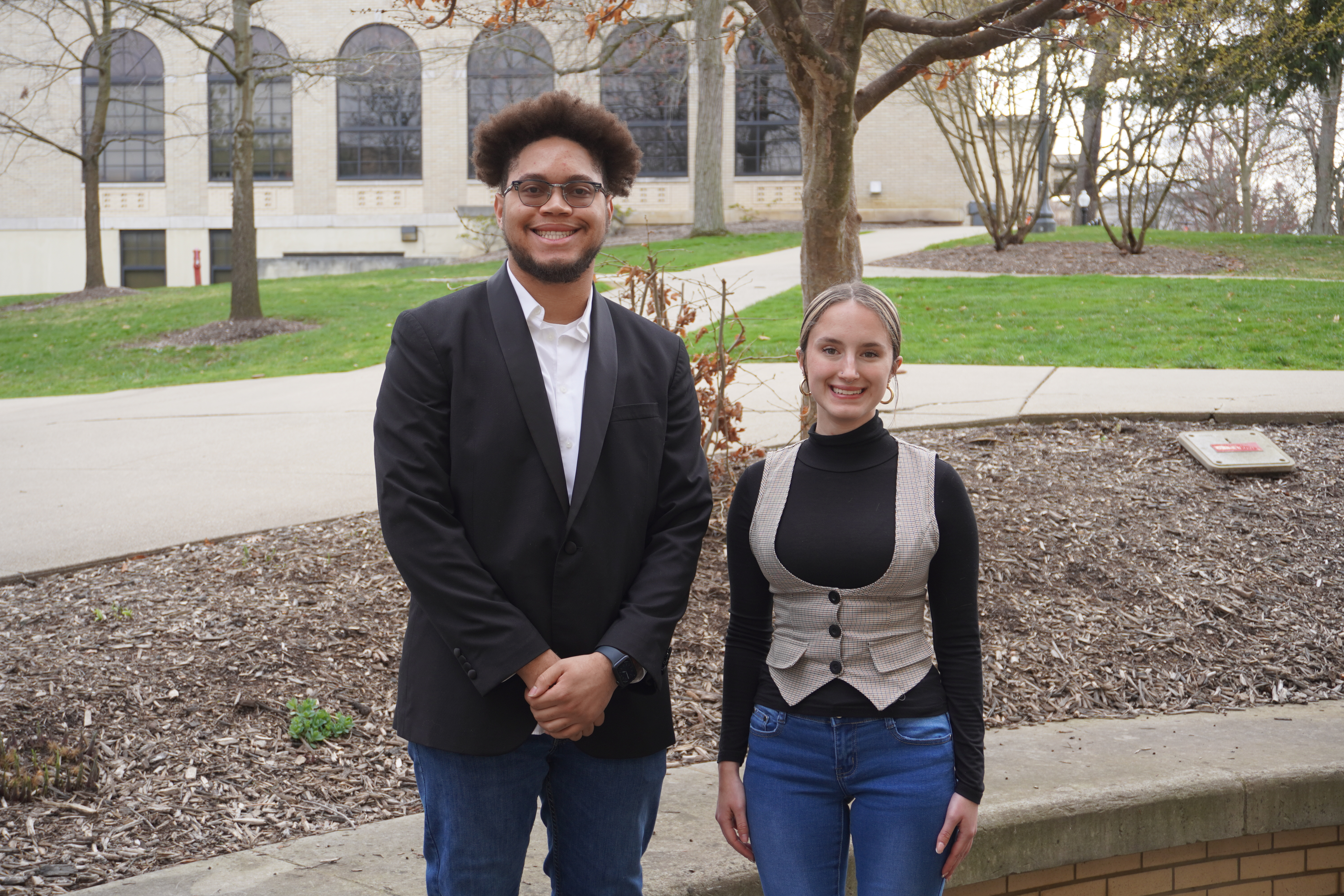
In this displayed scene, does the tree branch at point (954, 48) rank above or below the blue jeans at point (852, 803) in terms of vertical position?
above

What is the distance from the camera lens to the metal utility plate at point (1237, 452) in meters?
6.01

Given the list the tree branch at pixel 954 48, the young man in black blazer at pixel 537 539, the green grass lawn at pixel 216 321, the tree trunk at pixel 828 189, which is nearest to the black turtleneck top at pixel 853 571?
the young man in black blazer at pixel 537 539

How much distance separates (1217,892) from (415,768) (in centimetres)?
248

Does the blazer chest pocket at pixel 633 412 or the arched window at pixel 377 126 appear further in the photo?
the arched window at pixel 377 126

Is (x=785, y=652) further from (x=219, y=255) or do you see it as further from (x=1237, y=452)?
(x=219, y=255)

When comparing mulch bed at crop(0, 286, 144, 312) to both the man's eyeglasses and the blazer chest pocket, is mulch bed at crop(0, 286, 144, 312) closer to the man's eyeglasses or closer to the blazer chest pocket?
the man's eyeglasses

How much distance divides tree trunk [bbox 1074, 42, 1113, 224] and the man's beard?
49.8 ft

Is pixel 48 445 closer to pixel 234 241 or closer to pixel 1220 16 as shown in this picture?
pixel 234 241

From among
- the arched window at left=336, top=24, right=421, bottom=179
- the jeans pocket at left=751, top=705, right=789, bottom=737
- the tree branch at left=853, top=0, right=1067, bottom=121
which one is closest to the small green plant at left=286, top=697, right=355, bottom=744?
the jeans pocket at left=751, top=705, right=789, bottom=737

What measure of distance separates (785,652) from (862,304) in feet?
2.47

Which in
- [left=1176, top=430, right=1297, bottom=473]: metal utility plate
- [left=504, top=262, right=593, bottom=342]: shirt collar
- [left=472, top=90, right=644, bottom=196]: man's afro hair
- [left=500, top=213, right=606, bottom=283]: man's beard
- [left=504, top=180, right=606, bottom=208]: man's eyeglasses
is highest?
[left=472, top=90, right=644, bottom=196]: man's afro hair

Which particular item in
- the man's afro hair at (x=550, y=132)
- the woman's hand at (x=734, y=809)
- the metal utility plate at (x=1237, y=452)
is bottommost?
the woman's hand at (x=734, y=809)

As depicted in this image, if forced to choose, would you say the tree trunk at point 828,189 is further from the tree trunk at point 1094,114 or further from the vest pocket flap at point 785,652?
the tree trunk at point 1094,114

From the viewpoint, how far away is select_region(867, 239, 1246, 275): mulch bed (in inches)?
667
